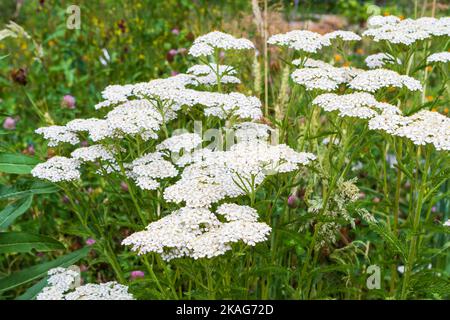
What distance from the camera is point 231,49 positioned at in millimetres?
2662

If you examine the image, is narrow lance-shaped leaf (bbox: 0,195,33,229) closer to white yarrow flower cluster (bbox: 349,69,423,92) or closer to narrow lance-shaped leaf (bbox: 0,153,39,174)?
narrow lance-shaped leaf (bbox: 0,153,39,174)

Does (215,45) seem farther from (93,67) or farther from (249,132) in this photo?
(93,67)

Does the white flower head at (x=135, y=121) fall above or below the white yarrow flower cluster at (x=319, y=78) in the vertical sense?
below

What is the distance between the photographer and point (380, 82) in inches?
91.0

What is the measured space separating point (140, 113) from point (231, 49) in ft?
2.02

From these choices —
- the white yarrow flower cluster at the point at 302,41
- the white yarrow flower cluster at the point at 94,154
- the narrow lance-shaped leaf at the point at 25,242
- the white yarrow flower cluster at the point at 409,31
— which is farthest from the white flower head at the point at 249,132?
the narrow lance-shaped leaf at the point at 25,242

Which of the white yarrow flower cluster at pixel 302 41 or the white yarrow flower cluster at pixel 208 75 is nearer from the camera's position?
the white yarrow flower cluster at pixel 302 41

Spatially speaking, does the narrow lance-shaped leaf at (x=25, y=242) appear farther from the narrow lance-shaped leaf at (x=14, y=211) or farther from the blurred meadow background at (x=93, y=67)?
the blurred meadow background at (x=93, y=67)

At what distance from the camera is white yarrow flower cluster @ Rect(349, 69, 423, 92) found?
2.29m

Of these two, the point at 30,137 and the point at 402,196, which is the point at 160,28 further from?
the point at 402,196

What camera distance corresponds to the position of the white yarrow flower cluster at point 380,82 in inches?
90.0

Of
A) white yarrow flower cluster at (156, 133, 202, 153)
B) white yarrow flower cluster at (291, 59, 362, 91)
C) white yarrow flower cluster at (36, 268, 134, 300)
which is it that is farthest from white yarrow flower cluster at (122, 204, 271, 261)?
white yarrow flower cluster at (291, 59, 362, 91)

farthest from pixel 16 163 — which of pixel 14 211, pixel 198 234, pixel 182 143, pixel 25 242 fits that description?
pixel 198 234
